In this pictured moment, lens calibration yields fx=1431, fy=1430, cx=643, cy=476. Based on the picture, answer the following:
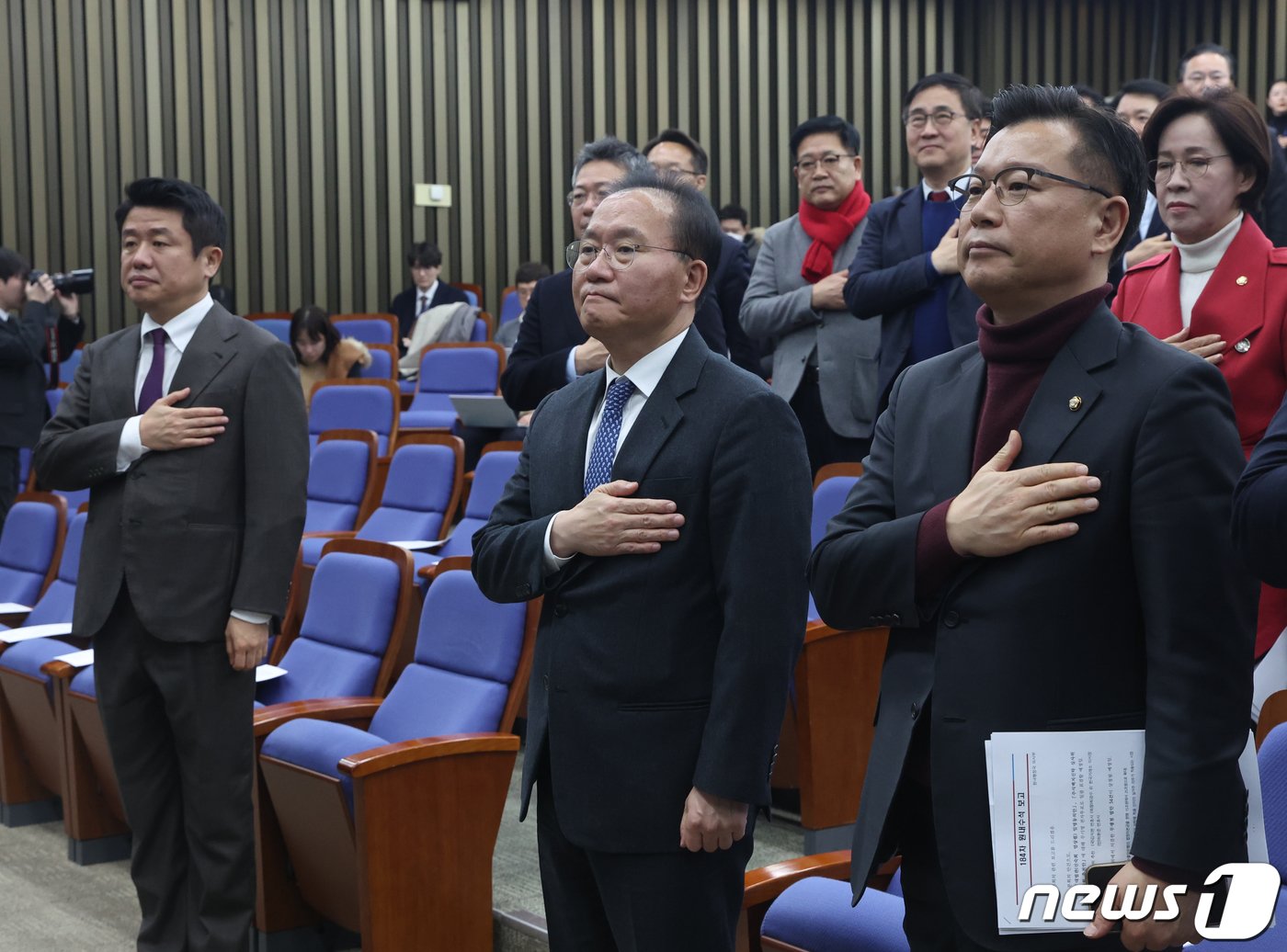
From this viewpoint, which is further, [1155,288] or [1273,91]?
[1273,91]

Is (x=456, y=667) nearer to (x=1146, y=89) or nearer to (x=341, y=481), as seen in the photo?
(x=341, y=481)

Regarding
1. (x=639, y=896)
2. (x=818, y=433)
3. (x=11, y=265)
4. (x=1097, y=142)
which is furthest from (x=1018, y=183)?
(x=11, y=265)

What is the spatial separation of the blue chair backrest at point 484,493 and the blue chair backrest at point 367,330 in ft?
12.5

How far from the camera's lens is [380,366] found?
636cm

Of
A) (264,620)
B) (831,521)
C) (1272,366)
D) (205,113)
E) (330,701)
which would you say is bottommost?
(330,701)

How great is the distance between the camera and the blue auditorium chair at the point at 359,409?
16.5 feet

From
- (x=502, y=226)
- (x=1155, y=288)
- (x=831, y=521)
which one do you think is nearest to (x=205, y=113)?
(x=502, y=226)

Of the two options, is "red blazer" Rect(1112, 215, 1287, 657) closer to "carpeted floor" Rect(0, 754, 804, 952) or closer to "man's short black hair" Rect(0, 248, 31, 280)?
"carpeted floor" Rect(0, 754, 804, 952)

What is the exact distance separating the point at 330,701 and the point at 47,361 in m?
4.24

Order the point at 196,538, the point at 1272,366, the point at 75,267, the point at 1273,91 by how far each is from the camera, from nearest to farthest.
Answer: the point at 1272,366 < the point at 196,538 < the point at 1273,91 < the point at 75,267

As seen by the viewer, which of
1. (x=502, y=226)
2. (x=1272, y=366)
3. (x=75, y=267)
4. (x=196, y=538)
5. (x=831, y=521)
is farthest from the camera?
(x=502, y=226)

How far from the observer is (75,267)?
775 cm

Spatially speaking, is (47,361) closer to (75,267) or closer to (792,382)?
(75,267)

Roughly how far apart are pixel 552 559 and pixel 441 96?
7.22 metres
